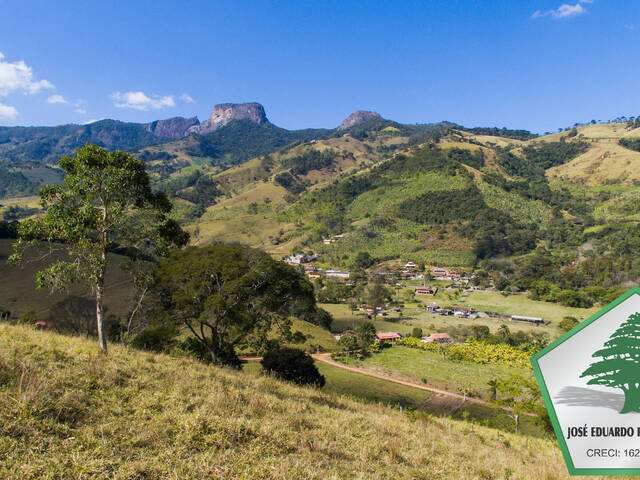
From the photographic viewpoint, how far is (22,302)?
31266mm

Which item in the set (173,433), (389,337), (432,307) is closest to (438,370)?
(389,337)

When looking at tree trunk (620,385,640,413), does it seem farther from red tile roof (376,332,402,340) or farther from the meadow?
red tile roof (376,332,402,340)

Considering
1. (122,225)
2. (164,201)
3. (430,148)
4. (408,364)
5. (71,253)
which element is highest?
(430,148)

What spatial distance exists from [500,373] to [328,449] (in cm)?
3384

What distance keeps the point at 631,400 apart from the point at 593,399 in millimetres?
299

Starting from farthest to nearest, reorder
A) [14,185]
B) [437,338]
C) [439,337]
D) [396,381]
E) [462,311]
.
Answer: [14,185] < [462,311] < [439,337] < [437,338] < [396,381]

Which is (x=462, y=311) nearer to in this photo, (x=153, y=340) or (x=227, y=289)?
(x=153, y=340)

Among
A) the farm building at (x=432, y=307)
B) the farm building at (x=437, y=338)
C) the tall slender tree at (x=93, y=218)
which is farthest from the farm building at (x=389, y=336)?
the tall slender tree at (x=93, y=218)

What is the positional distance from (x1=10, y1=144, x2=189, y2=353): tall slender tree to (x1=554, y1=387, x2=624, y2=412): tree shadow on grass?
8581 mm

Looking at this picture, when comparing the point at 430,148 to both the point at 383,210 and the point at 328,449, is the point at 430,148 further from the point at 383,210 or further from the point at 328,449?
the point at 328,449

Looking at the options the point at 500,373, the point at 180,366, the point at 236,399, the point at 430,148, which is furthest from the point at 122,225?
the point at 430,148

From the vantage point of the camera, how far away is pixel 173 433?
4176 mm

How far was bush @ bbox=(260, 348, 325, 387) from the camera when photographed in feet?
63.8

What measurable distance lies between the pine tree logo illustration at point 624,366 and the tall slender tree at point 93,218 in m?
8.75
